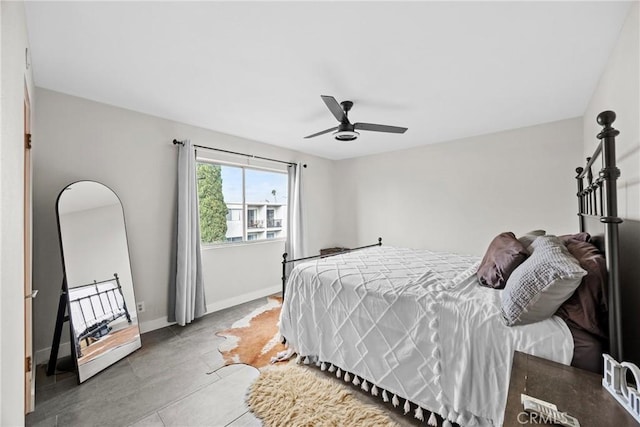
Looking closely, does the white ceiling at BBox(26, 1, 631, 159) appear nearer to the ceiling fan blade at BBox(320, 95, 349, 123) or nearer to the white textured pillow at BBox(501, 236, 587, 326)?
the ceiling fan blade at BBox(320, 95, 349, 123)

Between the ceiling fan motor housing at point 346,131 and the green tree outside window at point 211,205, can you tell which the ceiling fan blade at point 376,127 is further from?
the green tree outside window at point 211,205

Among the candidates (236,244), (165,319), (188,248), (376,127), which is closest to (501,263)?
(376,127)

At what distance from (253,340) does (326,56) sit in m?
2.74

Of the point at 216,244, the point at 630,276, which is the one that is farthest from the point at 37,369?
the point at 630,276

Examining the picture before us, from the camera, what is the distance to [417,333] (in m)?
1.71

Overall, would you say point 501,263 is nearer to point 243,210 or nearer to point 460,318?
point 460,318

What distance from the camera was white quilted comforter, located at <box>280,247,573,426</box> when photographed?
139 centimetres

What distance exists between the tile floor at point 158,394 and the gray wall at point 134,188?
2.10 feet

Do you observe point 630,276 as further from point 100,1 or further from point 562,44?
point 100,1

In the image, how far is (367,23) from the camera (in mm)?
1582

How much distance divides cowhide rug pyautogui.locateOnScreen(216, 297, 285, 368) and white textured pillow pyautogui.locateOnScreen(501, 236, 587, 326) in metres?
1.99

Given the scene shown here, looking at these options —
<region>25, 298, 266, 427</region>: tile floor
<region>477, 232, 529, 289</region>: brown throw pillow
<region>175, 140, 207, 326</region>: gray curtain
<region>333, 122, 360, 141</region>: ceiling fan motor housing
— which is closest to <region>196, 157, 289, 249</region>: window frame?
<region>175, 140, 207, 326</region>: gray curtain

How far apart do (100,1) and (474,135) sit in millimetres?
4183

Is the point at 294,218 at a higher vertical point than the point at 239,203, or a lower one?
lower
